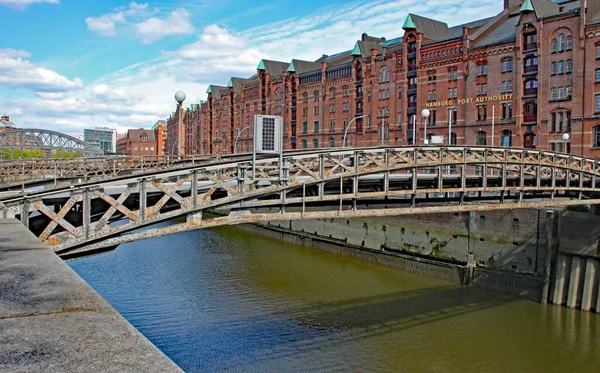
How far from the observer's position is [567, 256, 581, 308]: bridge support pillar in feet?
81.0

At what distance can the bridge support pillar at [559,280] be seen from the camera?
2527 cm

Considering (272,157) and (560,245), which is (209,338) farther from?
(560,245)

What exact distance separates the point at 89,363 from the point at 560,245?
87.6 feet

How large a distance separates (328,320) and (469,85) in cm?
3888

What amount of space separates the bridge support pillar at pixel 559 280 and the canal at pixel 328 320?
2.37 ft

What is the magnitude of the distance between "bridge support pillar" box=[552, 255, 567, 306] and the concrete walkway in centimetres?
2440

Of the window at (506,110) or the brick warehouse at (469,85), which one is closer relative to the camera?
the brick warehouse at (469,85)

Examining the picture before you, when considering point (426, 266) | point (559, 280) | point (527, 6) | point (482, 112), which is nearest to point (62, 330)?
point (559, 280)

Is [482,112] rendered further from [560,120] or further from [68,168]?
[68,168]

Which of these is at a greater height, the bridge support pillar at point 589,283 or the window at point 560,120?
the window at point 560,120

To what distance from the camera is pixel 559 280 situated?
2553 cm

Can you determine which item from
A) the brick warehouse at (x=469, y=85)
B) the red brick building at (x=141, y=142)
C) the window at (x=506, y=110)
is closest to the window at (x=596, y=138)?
the brick warehouse at (x=469, y=85)

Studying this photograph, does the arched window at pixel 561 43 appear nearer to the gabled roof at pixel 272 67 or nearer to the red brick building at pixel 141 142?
the gabled roof at pixel 272 67

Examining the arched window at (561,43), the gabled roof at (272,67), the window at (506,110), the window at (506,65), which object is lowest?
the window at (506,110)
